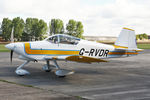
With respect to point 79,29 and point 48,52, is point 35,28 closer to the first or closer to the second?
point 79,29

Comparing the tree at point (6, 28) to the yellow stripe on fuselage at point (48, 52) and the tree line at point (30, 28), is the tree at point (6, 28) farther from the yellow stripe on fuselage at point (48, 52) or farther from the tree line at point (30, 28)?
the yellow stripe on fuselage at point (48, 52)

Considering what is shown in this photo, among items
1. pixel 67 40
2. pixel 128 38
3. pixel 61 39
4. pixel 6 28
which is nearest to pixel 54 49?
pixel 61 39

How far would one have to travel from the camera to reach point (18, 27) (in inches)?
3494

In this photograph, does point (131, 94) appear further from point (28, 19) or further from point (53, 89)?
point (28, 19)

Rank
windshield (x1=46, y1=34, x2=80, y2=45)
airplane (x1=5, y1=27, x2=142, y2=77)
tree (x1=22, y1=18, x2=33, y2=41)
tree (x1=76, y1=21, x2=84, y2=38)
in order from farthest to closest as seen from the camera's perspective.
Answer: tree (x1=76, y1=21, x2=84, y2=38), tree (x1=22, y1=18, x2=33, y2=41), windshield (x1=46, y1=34, x2=80, y2=45), airplane (x1=5, y1=27, x2=142, y2=77)

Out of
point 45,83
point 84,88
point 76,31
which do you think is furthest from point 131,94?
point 76,31

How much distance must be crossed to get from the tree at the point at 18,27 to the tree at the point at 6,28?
2126mm

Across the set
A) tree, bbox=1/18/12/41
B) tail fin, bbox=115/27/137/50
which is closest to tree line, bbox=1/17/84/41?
tree, bbox=1/18/12/41

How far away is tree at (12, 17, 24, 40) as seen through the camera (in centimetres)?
8750

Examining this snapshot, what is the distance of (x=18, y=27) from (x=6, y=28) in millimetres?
5467

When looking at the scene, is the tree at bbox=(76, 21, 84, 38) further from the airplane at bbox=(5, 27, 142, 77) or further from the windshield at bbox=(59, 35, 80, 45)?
the windshield at bbox=(59, 35, 80, 45)

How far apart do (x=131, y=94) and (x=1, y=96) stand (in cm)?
410

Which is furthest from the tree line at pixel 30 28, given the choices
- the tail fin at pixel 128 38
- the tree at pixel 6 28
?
the tail fin at pixel 128 38

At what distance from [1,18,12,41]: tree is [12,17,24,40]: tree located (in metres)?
2.13
